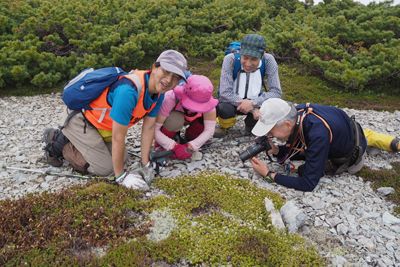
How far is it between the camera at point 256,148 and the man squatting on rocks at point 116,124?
5.53 feet

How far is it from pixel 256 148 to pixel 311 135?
39.9 inches

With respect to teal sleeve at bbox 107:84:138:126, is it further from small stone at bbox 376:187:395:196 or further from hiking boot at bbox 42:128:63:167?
small stone at bbox 376:187:395:196

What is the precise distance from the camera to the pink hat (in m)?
5.25

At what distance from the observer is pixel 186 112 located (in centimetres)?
589

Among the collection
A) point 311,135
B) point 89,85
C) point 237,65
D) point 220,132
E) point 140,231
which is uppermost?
point 237,65

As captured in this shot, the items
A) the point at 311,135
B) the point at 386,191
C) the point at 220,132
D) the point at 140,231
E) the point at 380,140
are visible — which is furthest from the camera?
the point at 220,132

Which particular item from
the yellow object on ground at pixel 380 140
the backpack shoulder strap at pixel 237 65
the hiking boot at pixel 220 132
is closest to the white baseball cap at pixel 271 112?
the backpack shoulder strap at pixel 237 65

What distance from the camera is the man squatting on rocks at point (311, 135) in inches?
Answer: 178

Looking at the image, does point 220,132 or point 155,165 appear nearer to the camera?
point 155,165

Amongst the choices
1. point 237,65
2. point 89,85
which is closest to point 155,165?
point 89,85

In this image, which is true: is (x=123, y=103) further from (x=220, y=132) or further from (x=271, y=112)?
(x=220, y=132)

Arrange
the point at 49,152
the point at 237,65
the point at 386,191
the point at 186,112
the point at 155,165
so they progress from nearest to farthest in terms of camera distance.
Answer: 1. the point at 386,191
2. the point at 155,165
3. the point at 49,152
4. the point at 186,112
5. the point at 237,65

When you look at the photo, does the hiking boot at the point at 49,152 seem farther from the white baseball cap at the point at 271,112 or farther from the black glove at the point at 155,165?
the white baseball cap at the point at 271,112

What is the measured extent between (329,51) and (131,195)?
27.6 ft
